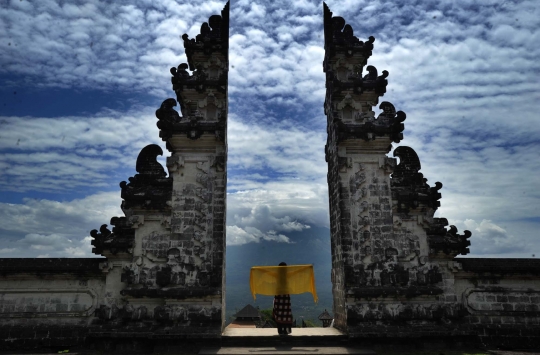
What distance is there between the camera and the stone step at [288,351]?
9492 millimetres

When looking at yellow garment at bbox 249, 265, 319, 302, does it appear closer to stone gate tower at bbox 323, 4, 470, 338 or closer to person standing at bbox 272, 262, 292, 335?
person standing at bbox 272, 262, 292, 335

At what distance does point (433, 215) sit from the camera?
12352 millimetres

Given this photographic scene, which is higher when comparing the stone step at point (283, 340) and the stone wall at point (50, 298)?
the stone wall at point (50, 298)

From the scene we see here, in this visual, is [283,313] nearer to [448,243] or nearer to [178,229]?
[178,229]

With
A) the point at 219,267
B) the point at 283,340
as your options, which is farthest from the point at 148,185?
the point at 283,340

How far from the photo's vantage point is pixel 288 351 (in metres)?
9.83

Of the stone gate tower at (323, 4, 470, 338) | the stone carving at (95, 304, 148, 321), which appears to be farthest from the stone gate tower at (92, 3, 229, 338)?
the stone gate tower at (323, 4, 470, 338)

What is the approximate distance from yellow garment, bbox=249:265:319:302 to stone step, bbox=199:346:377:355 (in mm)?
1623

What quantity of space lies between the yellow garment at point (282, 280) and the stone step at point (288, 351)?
63.9 inches

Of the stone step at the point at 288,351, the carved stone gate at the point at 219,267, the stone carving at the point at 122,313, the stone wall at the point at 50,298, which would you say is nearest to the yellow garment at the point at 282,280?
the carved stone gate at the point at 219,267

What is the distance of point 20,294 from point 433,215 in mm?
13128

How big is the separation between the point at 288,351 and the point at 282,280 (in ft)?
7.30

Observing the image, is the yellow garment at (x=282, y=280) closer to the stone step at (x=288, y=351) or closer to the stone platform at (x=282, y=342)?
the stone platform at (x=282, y=342)

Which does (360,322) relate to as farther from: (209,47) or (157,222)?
(209,47)
